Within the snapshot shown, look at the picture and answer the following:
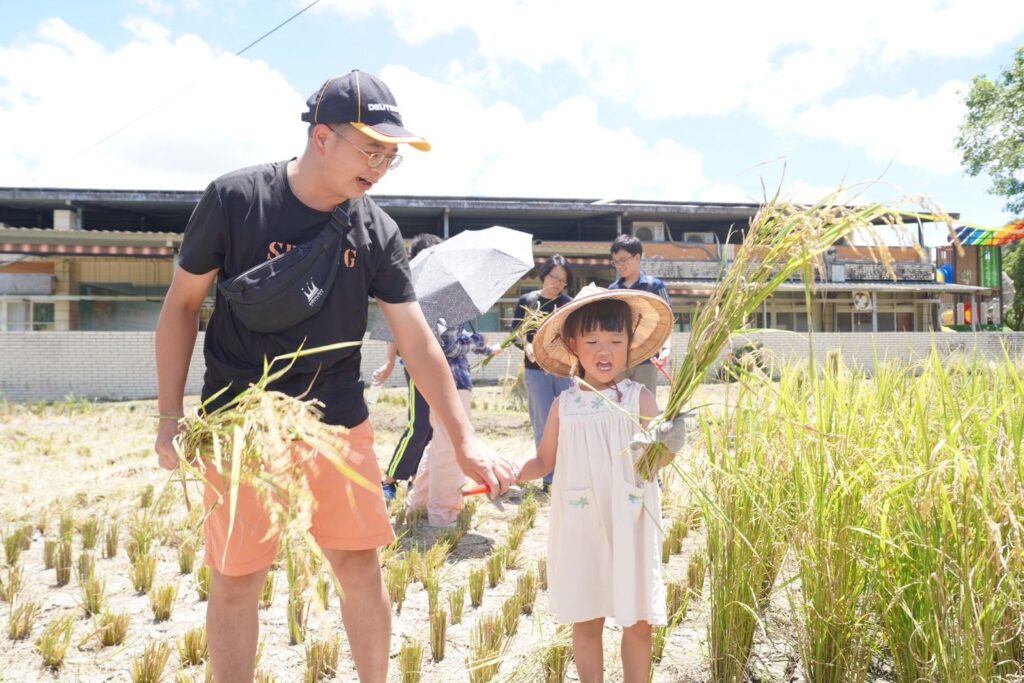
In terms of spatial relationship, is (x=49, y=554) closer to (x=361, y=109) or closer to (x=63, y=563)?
(x=63, y=563)

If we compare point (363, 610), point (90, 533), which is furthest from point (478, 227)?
point (363, 610)

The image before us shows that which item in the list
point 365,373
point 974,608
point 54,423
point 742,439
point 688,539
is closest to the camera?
point 974,608

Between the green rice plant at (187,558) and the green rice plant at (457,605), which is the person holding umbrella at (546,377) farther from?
the green rice plant at (187,558)

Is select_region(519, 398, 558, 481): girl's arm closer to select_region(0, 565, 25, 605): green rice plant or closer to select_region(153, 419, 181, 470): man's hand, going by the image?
select_region(153, 419, 181, 470): man's hand

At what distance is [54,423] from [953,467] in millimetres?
11563

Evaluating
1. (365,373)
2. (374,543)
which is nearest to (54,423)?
(365,373)

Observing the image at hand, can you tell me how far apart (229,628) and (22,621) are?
4.92ft

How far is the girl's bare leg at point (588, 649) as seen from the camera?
2.37m

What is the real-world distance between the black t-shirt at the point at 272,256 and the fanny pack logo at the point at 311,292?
0.08 meters

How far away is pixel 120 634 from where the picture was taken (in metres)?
3.00

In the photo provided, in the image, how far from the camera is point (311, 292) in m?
2.06

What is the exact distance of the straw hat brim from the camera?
262 cm

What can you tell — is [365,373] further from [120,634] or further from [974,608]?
[974,608]

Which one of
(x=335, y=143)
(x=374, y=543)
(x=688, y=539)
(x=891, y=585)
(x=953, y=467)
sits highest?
(x=335, y=143)
